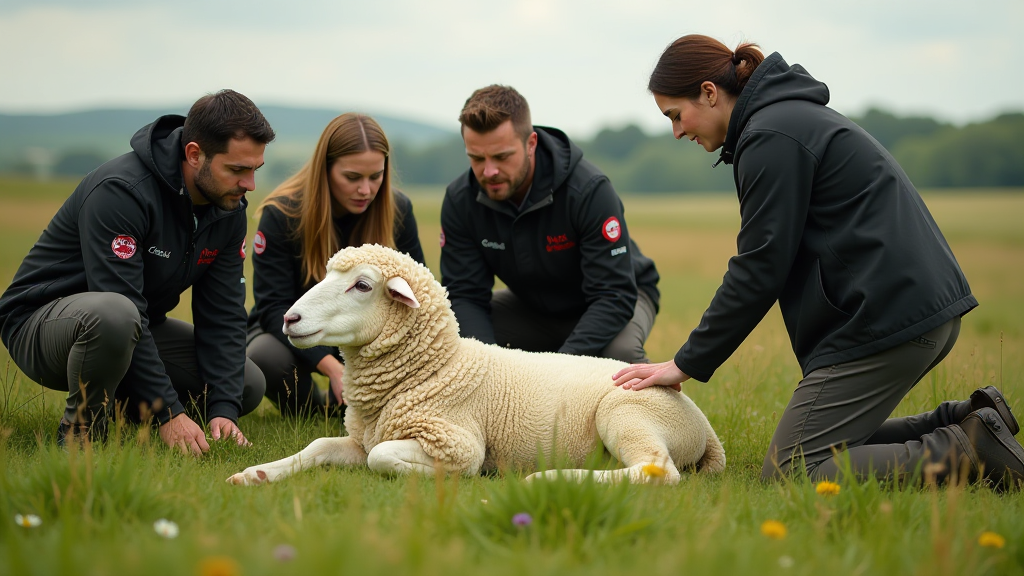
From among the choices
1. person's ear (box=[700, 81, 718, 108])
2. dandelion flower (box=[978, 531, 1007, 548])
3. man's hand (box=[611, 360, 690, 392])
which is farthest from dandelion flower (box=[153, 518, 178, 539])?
person's ear (box=[700, 81, 718, 108])

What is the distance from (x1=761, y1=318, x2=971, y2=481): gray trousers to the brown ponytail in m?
1.53

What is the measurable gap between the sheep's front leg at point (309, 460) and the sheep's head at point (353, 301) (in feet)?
1.74

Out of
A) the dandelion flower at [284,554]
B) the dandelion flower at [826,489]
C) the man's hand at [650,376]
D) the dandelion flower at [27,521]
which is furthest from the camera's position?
the man's hand at [650,376]

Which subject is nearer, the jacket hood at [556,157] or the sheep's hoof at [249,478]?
the sheep's hoof at [249,478]

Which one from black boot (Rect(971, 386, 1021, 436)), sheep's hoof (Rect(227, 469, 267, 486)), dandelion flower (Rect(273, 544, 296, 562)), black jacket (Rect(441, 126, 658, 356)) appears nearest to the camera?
dandelion flower (Rect(273, 544, 296, 562))

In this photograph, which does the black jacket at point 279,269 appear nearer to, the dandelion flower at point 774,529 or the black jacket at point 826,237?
the black jacket at point 826,237

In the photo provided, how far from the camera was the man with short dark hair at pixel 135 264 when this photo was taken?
4.29 meters

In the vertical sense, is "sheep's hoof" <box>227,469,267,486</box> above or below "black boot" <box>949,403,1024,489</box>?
below

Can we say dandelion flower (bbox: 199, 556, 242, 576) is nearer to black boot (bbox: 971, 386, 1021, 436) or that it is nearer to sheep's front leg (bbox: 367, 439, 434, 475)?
sheep's front leg (bbox: 367, 439, 434, 475)

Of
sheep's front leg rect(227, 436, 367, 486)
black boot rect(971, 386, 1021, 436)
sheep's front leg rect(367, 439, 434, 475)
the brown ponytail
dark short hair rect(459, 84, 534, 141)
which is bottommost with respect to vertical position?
sheep's front leg rect(227, 436, 367, 486)

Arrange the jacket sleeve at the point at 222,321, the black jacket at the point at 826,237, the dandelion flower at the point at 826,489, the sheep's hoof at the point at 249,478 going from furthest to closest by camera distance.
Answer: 1. the jacket sleeve at the point at 222,321
2. the black jacket at the point at 826,237
3. the sheep's hoof at the point at 249,478
4. the dandelion flower at the point at 826,489

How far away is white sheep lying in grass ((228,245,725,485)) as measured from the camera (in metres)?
4.05

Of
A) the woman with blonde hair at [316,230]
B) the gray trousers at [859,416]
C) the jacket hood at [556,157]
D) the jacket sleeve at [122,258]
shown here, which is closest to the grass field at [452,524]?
the gray trousers at [859,416]

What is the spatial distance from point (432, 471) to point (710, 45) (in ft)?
8.45
